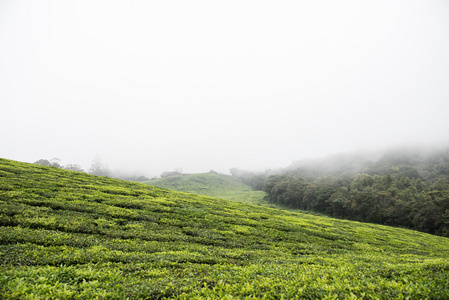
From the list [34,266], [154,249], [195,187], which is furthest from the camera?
[195,187]

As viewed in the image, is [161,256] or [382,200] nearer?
[161,256]

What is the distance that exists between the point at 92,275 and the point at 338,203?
291 ft

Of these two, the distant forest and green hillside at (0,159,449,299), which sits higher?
green hillside at (0,159,449,299)

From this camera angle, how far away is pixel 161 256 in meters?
12.7

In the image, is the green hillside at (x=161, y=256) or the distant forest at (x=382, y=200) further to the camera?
the distant forest at (x=382, y=200)

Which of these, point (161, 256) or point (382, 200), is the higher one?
point (161, 256)

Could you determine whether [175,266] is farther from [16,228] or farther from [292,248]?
[292,248]

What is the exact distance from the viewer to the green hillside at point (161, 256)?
7648 millimetres

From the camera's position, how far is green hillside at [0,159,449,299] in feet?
25.1

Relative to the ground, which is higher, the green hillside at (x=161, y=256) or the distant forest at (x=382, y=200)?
the green hillside at (x=161, y=256)

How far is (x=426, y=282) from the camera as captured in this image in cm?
766

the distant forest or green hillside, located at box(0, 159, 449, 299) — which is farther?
the distant forest

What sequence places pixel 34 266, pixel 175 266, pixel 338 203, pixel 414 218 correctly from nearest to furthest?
pixel 34 266 < pixel 175 266 < pixel 414 218 < pixel 338 203

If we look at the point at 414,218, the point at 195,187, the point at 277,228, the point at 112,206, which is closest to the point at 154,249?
the point at 112,206
